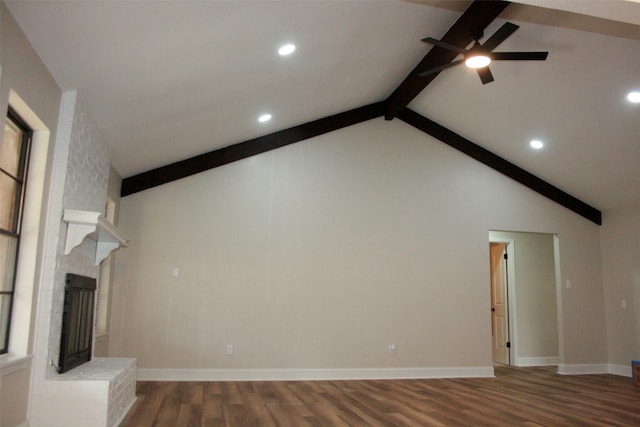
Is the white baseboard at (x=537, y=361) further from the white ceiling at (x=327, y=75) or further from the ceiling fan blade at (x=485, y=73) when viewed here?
the ceiling fan blade at (x=485, y=73)

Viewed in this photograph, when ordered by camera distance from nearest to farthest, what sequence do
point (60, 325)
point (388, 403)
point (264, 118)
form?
point (60, 325) → point (388, 403) → point (264, 118)

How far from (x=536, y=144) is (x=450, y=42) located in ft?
8.26

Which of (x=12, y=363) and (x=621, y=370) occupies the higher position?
(x=12, y=363)

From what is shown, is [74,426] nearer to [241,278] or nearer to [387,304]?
[241,278]

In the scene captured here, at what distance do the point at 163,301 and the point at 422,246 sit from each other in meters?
3.55

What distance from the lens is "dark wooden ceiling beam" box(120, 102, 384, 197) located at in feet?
20.6

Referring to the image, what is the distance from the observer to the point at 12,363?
3031 mm

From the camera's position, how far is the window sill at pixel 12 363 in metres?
2.94

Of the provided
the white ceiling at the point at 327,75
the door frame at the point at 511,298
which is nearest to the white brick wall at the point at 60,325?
the white ceiling at the point at 327,75

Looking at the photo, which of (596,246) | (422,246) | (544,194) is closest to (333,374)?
(422,246)

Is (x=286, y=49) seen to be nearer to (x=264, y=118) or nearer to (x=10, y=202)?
(x=264, y=118)

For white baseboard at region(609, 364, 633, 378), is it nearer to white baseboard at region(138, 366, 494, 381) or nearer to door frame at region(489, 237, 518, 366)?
door frame at region(489, 237, 518, 366)

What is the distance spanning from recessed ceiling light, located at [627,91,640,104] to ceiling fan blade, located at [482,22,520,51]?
7.03 ft

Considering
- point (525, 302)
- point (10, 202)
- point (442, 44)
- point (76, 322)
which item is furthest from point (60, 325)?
point (525, 302)
